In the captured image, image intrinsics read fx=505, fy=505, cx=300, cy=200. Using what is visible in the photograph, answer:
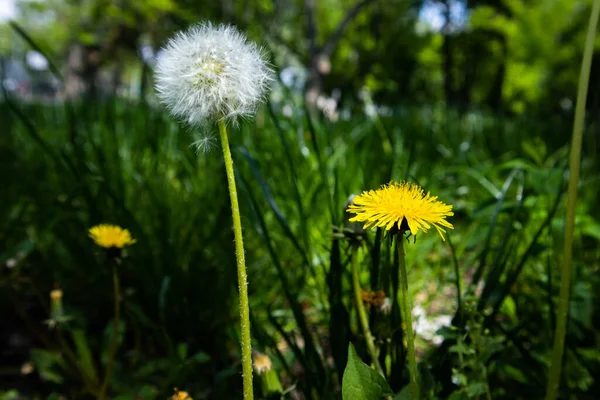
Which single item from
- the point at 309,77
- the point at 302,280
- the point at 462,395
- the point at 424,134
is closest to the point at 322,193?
the point at 302,280

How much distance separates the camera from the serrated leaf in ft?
1.86

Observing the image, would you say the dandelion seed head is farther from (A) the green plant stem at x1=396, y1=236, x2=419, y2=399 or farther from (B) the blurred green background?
(A) the green plant stem at x1=396, y1=236, x2=419, y2=399

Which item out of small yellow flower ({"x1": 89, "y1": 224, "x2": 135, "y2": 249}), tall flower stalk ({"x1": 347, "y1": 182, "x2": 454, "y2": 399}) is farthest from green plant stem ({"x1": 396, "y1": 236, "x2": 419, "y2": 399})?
small yellow flower ({"x1": 89, "y1": 224, "x2": 135, "y2": 249})

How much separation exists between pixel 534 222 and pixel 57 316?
141 centimetres

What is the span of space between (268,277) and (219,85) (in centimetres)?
Result: 88

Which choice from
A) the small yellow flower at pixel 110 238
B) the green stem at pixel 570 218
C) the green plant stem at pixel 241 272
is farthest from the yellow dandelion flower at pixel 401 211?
the small yellow flower at pixel 110 238

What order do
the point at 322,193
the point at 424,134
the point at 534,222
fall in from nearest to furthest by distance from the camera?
the point at 534,222, the point at 322,193, the point at 424,134

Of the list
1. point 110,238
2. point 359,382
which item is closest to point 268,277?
point 110,238

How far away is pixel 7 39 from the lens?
41.5 m

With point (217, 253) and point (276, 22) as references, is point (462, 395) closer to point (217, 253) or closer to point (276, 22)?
point (217, 253)

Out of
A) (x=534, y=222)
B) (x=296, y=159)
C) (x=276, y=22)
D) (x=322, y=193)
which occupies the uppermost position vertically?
(x=276, y=22)

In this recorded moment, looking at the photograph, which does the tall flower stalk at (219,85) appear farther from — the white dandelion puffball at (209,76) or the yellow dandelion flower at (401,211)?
the yellow dandelion flower at (401,211)

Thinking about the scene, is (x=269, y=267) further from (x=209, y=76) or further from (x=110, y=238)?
(x=209, y=76)

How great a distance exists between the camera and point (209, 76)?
0.55m
